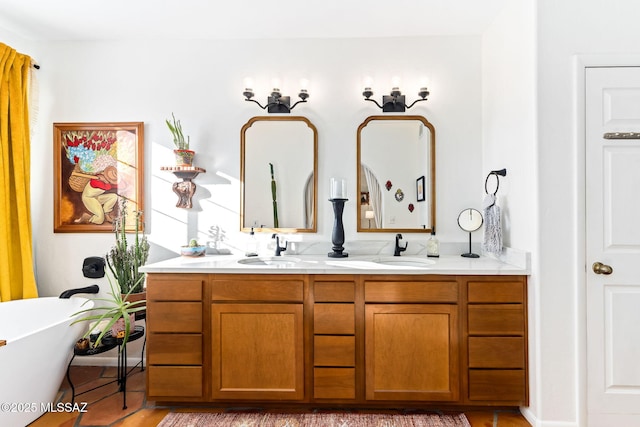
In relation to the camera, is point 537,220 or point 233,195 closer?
point 537,220

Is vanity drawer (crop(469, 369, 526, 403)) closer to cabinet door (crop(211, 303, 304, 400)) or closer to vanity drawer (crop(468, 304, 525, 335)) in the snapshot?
vanity drawer (crop(468, 304, 525, 335))

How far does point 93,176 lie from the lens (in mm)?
2586

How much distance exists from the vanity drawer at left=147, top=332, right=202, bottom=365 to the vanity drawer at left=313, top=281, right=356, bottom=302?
76 centimetres

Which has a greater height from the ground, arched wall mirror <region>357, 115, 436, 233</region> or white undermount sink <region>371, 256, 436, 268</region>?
arched wall mirror <region>357, 115, 436, 233</region>

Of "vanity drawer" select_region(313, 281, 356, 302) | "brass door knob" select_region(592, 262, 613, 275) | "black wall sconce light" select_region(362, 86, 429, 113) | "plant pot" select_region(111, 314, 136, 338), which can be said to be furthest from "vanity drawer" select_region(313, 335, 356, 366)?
"black wall sconce light" select_region(362, 86, 429, 113)

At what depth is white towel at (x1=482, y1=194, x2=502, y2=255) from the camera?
2127 mm

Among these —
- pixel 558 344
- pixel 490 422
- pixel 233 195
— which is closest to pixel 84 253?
pixel 233 195

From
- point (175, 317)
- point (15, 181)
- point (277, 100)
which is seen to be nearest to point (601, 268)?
point (277, 100)

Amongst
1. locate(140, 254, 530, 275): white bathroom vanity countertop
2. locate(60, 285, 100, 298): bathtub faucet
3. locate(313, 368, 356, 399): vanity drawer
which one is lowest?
locate(313, 368, 356, 399): vanity drawer

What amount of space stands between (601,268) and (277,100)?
2.31 meters

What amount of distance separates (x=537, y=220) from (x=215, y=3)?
2.39 metres

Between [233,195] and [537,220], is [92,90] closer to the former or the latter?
[233,195]

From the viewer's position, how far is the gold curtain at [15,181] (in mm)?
2312

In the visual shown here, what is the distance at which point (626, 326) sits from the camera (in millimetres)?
1778
